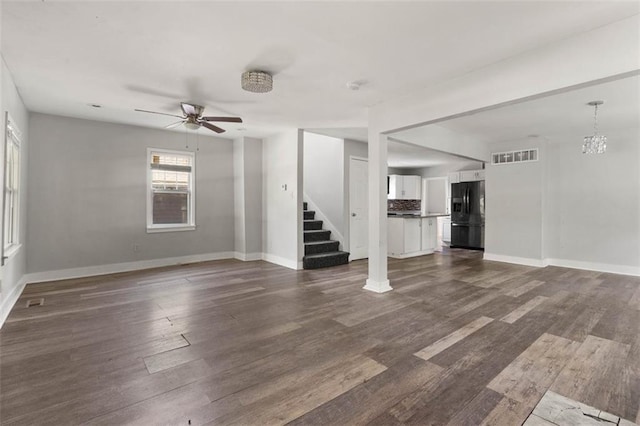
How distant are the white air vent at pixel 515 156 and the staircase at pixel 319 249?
389cm

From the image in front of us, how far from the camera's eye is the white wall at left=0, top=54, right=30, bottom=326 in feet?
10.2

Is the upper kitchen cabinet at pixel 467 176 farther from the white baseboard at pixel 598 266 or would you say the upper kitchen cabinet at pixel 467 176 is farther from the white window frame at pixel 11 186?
the white window frame at pixel 11 186

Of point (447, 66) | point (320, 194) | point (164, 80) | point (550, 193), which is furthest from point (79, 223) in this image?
point (550, 193)

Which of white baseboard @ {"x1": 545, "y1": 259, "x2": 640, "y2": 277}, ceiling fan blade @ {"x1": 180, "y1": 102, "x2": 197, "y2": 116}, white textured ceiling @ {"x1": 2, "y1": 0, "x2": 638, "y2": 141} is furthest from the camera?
white baseboard @ {"x1": 545, "y1": 259, "x2": 640, "y2": 277}

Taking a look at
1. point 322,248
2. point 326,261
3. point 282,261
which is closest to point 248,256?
point 282,261

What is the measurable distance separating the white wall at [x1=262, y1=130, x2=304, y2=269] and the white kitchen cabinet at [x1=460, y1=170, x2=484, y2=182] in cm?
514

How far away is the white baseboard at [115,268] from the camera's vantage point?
4.82 metres

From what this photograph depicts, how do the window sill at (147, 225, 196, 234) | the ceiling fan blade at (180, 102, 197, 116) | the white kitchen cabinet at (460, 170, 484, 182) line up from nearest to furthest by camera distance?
the ceiling fan blade at (180, 102, 197, 116)
the window sill at (147, 225, 196, 234)
the white kitchen cabinet at (460, 170, 484, 182)

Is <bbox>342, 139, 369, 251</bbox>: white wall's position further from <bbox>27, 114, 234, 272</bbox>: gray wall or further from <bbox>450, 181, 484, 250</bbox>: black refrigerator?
<bbox>450, 181, 484, 250</bbox>: black refrigerator

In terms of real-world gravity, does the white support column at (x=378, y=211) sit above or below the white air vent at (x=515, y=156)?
below

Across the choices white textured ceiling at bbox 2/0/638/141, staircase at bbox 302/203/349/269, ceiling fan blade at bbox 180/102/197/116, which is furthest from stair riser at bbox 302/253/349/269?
ceiling fan blade at bbox 180/102/197/116

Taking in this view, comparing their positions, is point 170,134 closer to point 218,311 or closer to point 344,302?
Result: point 218,311

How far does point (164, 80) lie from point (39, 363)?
2882 millimetres

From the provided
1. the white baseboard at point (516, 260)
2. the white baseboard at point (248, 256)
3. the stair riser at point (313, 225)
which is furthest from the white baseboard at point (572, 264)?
the white baseboard at point (248, 256)
